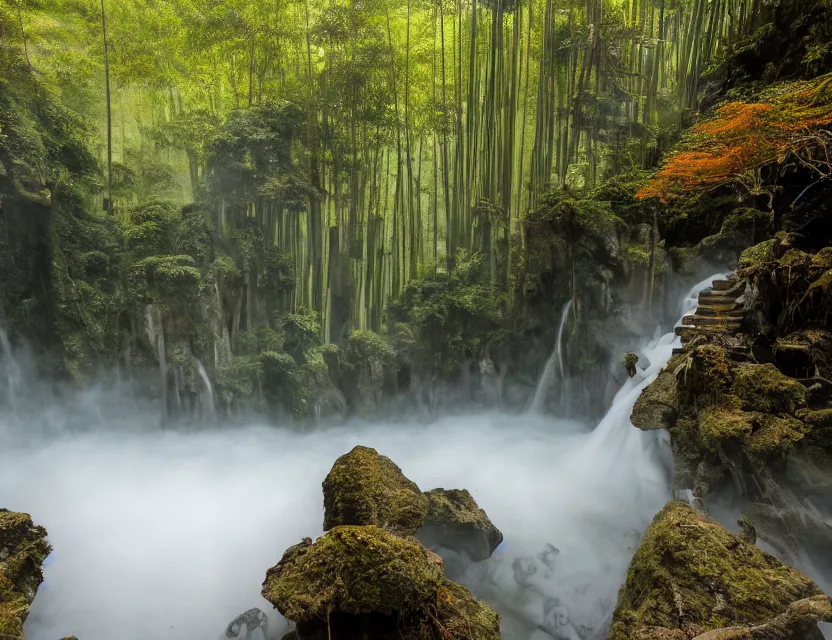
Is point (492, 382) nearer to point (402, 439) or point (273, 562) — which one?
point (402, 439)

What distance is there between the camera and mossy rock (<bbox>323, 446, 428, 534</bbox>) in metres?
4.54

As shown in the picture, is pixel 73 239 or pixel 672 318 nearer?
pixel 672 318

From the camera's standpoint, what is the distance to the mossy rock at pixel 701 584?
2.97 m

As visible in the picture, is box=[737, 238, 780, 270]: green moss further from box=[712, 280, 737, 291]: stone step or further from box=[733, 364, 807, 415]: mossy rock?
box=[733, 364, 807, 415]: mossy rock

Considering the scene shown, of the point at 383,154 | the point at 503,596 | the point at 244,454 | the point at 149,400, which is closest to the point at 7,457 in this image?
the point at 149,400

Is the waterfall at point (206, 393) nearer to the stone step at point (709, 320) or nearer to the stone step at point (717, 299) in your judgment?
the stone step at point (709, 320)

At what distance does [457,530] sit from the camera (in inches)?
207

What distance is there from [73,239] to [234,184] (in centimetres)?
393

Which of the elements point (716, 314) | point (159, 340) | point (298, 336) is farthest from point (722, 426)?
point (159, 340)

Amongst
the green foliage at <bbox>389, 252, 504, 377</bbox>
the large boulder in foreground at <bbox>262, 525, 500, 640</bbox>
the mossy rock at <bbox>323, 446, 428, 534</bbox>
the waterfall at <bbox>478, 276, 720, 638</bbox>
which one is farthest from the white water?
the green foliage at <bbox>389, 252, 504, 377</bbox>

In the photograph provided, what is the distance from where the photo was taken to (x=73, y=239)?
10586mm

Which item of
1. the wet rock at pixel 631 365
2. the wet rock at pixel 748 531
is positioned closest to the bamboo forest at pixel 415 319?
the wet rock at pixel 748 531

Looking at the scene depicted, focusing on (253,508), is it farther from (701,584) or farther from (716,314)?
(716,314)

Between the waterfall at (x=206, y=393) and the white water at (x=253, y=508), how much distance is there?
1.93 ft
